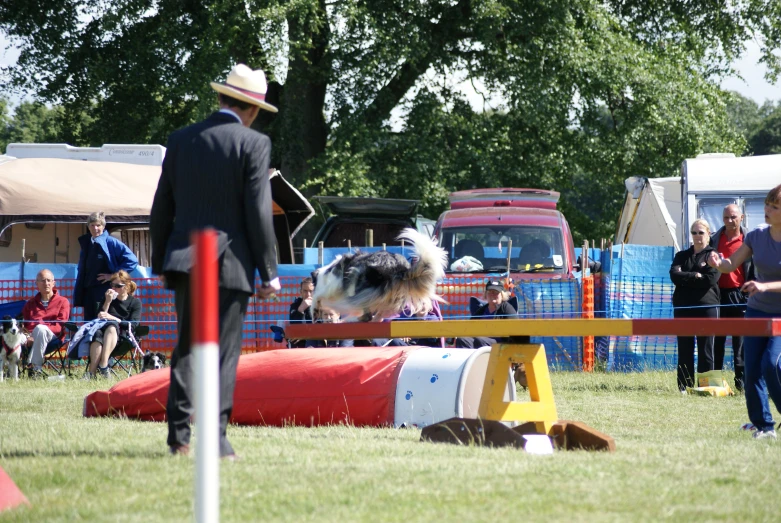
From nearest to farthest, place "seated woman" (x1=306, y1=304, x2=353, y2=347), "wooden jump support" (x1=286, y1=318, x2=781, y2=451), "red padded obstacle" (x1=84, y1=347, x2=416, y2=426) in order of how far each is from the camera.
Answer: "wooden jump support" (x1=286, y1=318, x2=781, y2=451)
"red padded obstacle" (x1=84, y1=347, x2=416, y2=426)
"seated woman" (x1=306, y1=304, x2=353, y2=347)

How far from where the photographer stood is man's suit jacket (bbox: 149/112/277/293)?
4973 mm

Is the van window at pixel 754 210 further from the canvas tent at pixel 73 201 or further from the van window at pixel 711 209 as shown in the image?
the canvas tent at pixel 73 201

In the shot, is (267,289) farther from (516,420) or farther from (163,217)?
(516,420)

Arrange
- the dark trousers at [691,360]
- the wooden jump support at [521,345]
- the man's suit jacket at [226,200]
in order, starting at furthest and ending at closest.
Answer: the dark trousers at [691,360] < the wooden jump support at [521,345] < the man's suit jacket at [226,200]

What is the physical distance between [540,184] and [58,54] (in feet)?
37.0

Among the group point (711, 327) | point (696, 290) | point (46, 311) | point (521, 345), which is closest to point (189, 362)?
point (521, 345)

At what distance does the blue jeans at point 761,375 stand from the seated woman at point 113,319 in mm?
7897

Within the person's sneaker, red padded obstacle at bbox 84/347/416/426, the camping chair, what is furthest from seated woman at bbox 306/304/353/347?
the person's sneaker

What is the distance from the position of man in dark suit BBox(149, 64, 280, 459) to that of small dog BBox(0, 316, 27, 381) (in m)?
7.58

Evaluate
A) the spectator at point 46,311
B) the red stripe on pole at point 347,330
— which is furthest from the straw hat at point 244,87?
the spectator at point 46,311

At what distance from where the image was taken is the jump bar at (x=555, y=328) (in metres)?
5.60

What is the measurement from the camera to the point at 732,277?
10.7m

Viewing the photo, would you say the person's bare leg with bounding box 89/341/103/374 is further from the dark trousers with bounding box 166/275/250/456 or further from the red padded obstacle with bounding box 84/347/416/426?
the dark trousers with bounding box 166/275/250/456

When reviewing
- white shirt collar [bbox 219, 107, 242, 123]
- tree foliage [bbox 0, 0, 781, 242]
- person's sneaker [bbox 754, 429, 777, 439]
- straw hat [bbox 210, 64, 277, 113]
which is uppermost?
tree foliage [bbox 0, 0, 781, 242]
